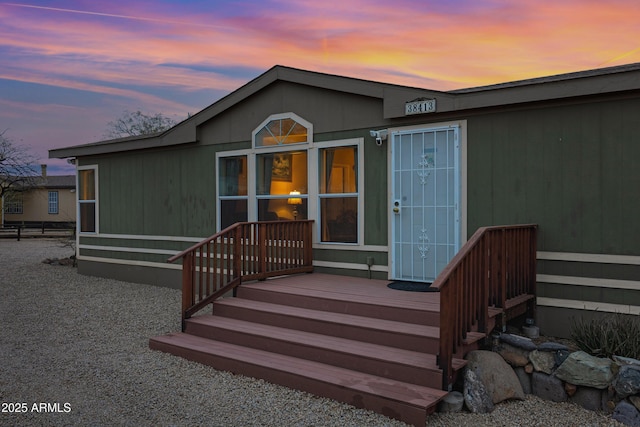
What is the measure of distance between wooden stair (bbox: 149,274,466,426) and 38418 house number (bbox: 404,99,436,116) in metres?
2.10

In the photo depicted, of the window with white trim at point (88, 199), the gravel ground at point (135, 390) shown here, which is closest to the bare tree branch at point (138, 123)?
the window with white trim at point (88, 199)

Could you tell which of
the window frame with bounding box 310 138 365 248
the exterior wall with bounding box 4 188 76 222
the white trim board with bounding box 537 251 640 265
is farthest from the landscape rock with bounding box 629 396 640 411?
the exterior wall with bounding box 4 188 76 222

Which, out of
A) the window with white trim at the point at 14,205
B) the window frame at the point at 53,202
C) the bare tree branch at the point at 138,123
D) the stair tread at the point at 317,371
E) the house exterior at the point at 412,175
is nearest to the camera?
the stair tread at the point at 317,371

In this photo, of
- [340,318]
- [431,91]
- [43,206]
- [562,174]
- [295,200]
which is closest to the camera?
[340,318]

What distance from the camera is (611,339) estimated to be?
4258mm

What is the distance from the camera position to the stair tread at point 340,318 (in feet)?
14.6

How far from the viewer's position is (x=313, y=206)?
713 cm

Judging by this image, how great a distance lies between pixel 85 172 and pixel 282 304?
7.14 metres

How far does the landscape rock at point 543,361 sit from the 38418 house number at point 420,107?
296 centimetres

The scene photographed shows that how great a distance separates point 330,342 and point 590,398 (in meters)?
2.12

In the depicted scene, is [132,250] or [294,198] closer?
[294,198]

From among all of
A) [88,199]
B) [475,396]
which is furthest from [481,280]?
[88,199]

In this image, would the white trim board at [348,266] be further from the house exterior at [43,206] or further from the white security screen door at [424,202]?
the house exterior at [43,206]

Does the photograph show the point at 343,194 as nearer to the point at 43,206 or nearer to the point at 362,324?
the point at 362,324
